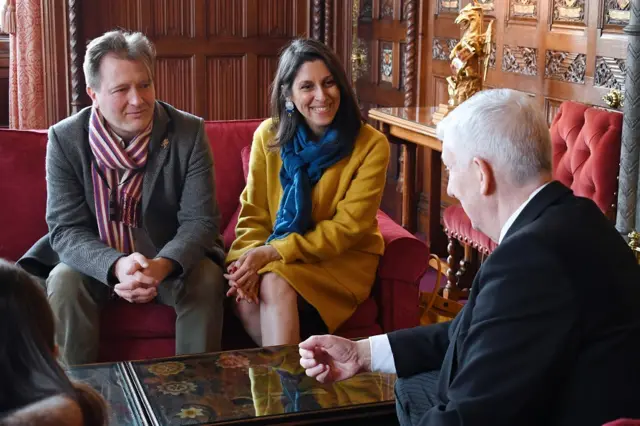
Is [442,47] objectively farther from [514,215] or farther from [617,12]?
[514,215]

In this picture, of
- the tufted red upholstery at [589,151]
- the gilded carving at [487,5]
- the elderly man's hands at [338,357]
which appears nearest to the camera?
the elderly man's hands at [338,357]

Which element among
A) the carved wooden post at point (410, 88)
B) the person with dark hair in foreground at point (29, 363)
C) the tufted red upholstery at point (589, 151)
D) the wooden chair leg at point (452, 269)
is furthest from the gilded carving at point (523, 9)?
the person with dark hair in foreground at point (29, 363)

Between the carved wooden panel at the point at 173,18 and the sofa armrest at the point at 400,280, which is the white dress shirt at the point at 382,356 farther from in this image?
the carved wooden panel at the point at 173,18

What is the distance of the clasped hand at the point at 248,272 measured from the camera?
2.82 m

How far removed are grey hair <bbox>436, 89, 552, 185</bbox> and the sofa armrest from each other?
1312 mm

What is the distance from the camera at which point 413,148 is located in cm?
457

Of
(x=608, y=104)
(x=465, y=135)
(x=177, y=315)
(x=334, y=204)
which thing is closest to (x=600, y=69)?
(x=608, y=104)

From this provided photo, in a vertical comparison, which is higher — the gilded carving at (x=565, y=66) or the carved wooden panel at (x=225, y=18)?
the carved wooden panel at (x=225, y=18)

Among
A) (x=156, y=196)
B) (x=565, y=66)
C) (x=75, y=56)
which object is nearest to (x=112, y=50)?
(x=156, y=196)

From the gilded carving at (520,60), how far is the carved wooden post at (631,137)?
101 centimetres

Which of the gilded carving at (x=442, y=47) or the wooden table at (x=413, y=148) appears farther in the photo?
the gilded carving at (x=442, y=47)

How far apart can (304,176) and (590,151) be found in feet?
3.57

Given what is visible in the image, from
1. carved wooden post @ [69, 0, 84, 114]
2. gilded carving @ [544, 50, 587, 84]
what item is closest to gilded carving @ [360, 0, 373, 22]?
carved wooden post @ [69, 0, 84, 114]

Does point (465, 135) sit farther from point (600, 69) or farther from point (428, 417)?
point (600, 69)
